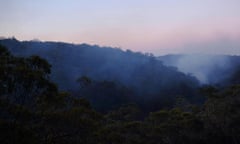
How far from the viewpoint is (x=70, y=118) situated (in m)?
15.4

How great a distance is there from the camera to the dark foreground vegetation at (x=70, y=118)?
11211mm

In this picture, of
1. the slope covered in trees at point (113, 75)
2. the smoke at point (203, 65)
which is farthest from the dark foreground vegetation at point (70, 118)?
the smoke at point (203, 65)

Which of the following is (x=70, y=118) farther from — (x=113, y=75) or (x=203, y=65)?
(x=203, y=65)

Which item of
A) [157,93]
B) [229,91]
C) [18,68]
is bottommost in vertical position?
[157,93]

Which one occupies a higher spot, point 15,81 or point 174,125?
point 15,81

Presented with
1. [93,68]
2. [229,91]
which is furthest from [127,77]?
[229,91]

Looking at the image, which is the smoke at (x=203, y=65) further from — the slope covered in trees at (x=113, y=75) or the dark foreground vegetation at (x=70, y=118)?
the dark foreground vegetation at (x=70, y=118)

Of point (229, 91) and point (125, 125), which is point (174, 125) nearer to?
point (125, 125)

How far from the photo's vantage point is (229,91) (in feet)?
107

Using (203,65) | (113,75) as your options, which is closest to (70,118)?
(113,75)

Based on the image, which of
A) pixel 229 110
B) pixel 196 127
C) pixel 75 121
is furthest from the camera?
pixel 196 127

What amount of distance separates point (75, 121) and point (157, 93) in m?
62.0

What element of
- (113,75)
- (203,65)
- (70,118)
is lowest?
(113,75)

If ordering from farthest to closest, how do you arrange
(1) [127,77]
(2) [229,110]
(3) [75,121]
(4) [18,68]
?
(1) [127,77] < (2) [229,110] < (3) [75,121] < (4) [18,68]
